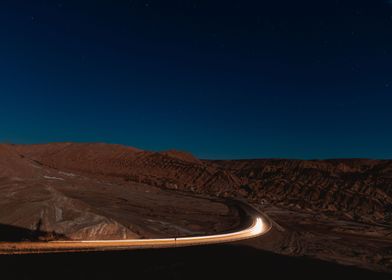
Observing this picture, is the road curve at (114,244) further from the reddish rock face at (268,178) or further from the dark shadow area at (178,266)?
the reddish rock face at (268,178)

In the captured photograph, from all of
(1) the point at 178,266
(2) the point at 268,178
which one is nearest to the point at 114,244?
(1) the point at 178,266

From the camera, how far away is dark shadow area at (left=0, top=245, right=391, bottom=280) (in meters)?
19.5

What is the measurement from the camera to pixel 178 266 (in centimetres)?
2233

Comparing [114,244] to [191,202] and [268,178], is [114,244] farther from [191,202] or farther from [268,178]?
[268,178]

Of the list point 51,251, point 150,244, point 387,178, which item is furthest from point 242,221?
point 387,178

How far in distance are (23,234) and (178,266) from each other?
1149cm

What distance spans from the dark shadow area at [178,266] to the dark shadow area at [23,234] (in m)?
4.15

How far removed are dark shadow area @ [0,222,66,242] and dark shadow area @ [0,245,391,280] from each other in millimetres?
4154

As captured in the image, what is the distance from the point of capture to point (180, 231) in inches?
1430

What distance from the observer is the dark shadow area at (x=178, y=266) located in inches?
766

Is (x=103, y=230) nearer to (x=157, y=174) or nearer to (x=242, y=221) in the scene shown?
(x=242, y=221)

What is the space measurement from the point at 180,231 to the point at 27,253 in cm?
1680

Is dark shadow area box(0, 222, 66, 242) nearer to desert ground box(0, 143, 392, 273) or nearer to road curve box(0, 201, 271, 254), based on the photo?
desert ground box(0, 143, 392, 273)

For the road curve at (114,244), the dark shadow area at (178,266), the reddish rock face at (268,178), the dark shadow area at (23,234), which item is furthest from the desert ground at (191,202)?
the dark shadow area at (178,266)
